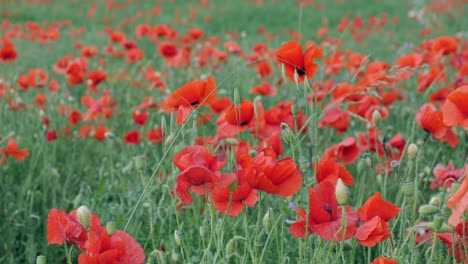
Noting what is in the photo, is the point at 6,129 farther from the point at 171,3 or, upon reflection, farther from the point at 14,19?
the point at 171,3

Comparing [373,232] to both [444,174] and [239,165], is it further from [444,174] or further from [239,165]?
[444,174]

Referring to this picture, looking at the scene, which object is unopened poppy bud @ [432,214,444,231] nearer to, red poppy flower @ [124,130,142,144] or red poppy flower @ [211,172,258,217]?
red poppy flower @ [211,172,258,217]

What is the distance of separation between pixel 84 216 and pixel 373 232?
56cm

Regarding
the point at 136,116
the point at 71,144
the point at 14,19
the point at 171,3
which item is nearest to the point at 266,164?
the point at 136,116

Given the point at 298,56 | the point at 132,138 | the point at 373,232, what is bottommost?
the point at 132,138

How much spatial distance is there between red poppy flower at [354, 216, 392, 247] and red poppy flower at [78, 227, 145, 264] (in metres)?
0.44

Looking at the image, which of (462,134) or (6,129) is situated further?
(6,129)

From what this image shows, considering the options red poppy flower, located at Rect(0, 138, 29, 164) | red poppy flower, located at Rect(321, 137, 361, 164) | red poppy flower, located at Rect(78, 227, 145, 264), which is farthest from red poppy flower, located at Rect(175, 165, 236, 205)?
red poppy flower, located at Rect(0, 138, 29, 164)

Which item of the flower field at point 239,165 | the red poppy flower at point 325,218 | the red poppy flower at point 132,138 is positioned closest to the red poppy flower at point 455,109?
the flower field at point 239,165

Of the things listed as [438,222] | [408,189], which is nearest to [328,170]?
[408,189]

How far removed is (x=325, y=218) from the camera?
1.29 metres

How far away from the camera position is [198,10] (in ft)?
36.2

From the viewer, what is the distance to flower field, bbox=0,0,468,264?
1296mm

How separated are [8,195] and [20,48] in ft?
15.5
